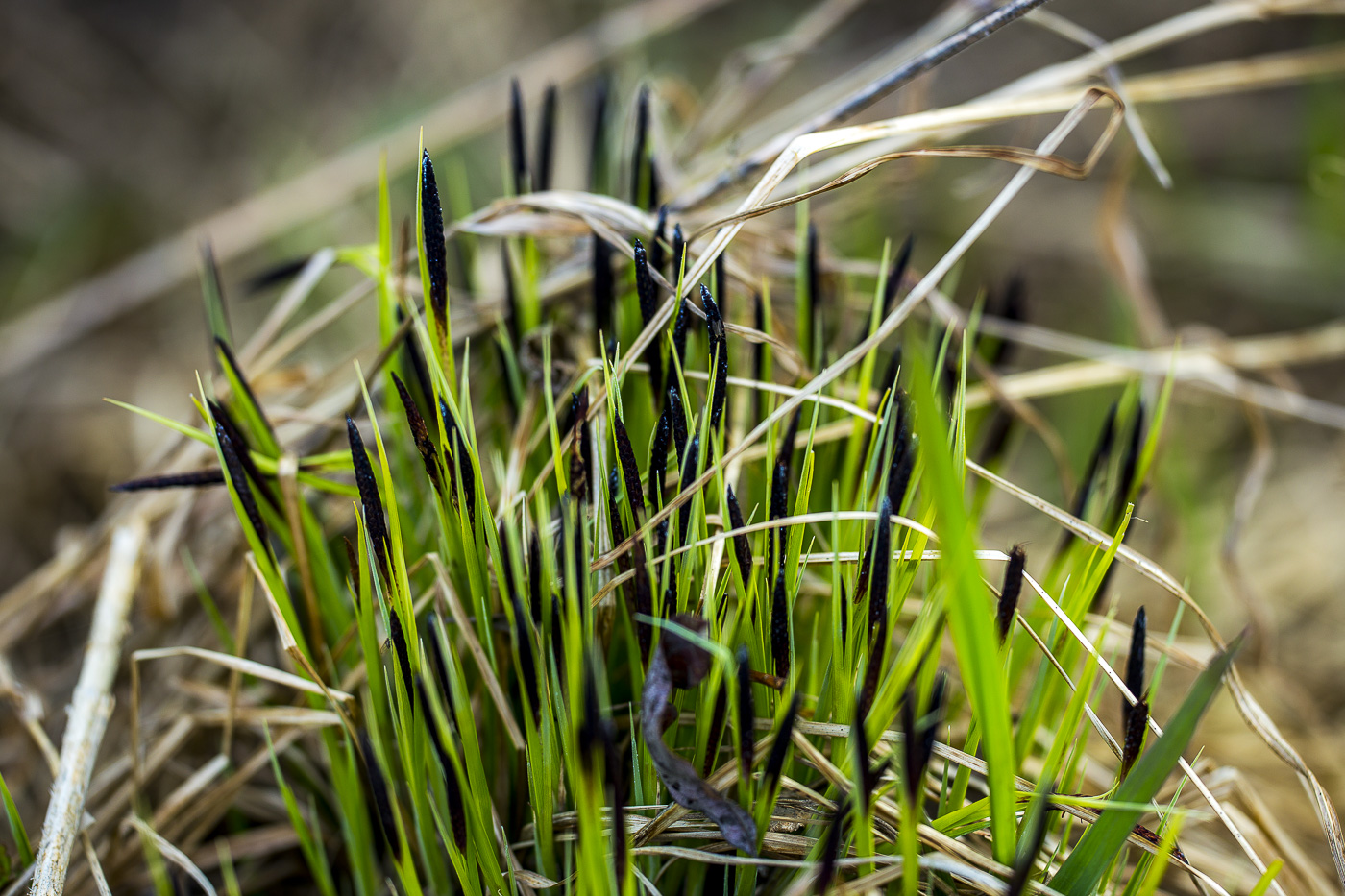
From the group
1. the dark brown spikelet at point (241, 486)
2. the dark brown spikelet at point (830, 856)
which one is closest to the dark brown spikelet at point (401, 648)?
the dark brown spikelet at point (241, 486)

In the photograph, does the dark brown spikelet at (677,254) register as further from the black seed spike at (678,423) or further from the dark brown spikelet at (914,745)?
the dark brown spikelet at (914,745)

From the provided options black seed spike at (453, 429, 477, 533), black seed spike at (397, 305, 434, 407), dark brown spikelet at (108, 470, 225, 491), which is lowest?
dark brown spikelet at (108, 470, 225, 491)

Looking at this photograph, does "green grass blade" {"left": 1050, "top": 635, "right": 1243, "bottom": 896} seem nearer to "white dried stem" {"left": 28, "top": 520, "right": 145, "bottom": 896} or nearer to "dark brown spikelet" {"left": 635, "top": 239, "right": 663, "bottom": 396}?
"dark brown spikelet" {"left": 635, "top": 239, "right": 663, "bottom": 396}

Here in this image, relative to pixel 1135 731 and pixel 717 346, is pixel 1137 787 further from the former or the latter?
pixel 717 346

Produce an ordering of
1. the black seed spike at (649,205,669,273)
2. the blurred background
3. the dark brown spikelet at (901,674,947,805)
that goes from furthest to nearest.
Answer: the blurred background, the black seed spike at (649,205,669,273), the dark brown spikelet at (901,674,947,805)

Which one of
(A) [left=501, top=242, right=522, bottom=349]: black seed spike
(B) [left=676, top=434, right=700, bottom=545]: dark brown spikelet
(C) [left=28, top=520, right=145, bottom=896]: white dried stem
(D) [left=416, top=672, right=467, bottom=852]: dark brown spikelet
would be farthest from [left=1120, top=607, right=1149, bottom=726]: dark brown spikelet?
(C) [left=28, top=520, right=145, bottom=896]: white dried stem

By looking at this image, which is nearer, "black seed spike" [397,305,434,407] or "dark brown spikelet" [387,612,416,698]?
"dark brown spikelet" [387,612,416,698]

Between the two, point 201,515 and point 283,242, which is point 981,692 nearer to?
point 201,515

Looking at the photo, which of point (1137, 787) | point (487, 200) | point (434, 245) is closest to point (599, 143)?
point (434, 245)
